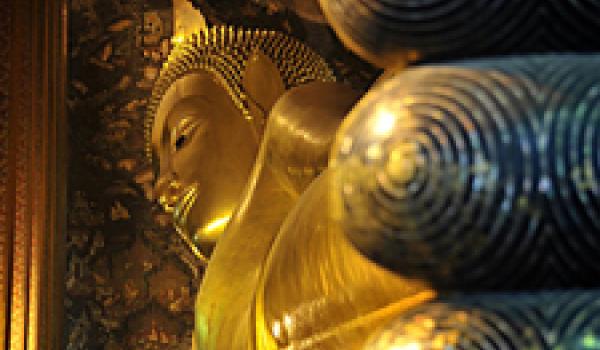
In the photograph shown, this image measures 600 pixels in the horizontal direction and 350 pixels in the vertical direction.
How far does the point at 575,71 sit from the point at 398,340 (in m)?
0.11

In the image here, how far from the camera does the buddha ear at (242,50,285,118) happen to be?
1.29 meters

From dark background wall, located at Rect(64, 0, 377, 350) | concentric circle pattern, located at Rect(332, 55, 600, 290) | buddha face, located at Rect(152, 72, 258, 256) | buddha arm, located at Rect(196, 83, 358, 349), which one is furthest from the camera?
dark background wall, located at Rect(64, 0, 377, 350)

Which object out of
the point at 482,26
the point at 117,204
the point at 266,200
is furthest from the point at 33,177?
→ the point at 482,26

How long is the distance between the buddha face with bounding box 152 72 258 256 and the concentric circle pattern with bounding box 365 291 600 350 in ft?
2.86

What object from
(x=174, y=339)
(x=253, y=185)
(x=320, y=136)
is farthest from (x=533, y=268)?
(x=174, y=339)

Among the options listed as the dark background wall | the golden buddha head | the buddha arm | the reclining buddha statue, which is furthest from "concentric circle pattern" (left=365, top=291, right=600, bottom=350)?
the dark background wall

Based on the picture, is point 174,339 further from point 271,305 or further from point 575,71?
point 575,71

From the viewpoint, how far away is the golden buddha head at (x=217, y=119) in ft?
4.21

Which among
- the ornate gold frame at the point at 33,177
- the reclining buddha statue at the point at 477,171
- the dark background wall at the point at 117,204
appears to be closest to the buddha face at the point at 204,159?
the reclining buddha statue at the point at 477,171

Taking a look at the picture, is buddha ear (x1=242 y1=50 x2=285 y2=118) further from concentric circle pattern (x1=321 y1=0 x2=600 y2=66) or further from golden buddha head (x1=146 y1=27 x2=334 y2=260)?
concentric circle pattern (x1=321 y1=0 x2=600 y2=66)

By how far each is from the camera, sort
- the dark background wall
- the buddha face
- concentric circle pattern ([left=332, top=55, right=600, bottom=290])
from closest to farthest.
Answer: concentric circle pattern ([left=332, top=55, right=600, bottom=290]), the buddha face, the dark background wall

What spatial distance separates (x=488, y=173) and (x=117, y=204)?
6.48 feet

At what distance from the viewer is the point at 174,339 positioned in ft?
7.34

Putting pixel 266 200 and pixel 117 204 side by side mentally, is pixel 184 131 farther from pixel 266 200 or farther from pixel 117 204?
pixel 117 204
